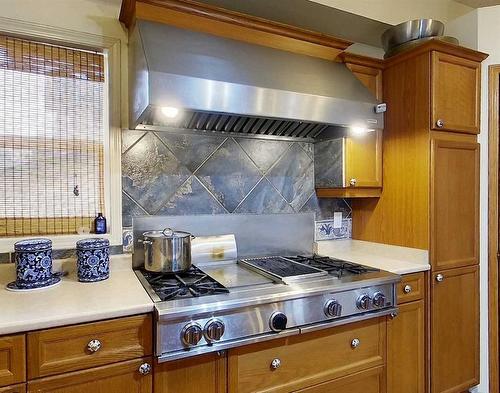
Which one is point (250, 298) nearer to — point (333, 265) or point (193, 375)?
point (193, 375)

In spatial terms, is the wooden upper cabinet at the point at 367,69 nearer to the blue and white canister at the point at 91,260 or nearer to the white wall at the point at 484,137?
the white wall at the point at 484,137

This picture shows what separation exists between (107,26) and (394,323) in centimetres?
222

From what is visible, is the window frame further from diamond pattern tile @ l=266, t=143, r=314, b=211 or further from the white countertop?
the white countertop

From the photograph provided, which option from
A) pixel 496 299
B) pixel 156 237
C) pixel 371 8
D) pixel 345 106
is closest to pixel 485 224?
pixel 496 299

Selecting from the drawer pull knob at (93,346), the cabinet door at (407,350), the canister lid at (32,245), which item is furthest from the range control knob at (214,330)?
the cabinet door at (407,350)

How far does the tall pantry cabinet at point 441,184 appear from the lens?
2045 millimetres

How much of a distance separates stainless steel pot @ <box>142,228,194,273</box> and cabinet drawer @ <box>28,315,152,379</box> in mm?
424

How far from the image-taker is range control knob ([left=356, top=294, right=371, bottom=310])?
1.72 m

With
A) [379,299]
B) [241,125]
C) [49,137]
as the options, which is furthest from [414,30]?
[49,137]

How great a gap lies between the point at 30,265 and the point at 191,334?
A: 0.75m

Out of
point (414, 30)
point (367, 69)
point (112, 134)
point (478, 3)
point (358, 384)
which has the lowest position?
point (358, 384)

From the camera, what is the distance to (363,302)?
1729 mm

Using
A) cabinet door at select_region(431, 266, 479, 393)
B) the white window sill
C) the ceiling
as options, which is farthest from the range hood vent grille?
the ceiling

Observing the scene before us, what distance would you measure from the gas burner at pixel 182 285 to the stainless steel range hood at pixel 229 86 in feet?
2.51
